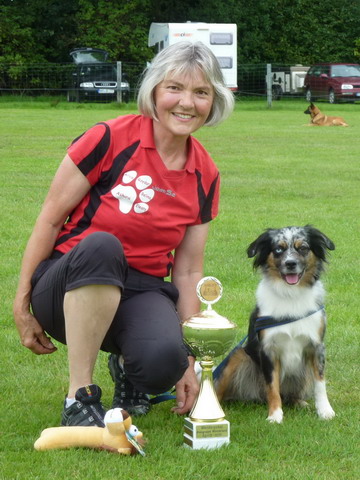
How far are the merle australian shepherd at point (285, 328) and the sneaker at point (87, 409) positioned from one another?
820 mm

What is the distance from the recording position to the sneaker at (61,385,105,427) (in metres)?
3.36

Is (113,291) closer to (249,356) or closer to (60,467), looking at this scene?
(60,467)

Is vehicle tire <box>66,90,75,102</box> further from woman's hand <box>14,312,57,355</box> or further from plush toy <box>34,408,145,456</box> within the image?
plush toy <box>34,408,145,456</box>

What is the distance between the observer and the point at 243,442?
352cm

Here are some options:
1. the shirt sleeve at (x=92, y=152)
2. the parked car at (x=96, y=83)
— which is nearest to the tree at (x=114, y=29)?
the parked car at (x=96, y=83)

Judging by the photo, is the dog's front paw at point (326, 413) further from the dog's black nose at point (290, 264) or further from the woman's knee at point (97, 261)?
the woman's knee at point (97, 261)

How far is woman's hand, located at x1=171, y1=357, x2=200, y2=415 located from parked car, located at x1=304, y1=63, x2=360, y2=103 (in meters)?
26.1

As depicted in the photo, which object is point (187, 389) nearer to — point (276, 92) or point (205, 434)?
point (205, 434)

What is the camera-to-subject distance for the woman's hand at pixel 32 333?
362 cm

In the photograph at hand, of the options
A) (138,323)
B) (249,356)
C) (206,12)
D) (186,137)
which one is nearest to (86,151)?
(186,137)

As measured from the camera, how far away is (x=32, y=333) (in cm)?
364

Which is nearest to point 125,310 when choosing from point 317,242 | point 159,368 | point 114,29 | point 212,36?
point 159,368

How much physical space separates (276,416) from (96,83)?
77.1ft

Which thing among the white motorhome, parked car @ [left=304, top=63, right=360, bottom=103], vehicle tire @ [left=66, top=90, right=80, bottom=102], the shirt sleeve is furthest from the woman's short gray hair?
the white motorhome
